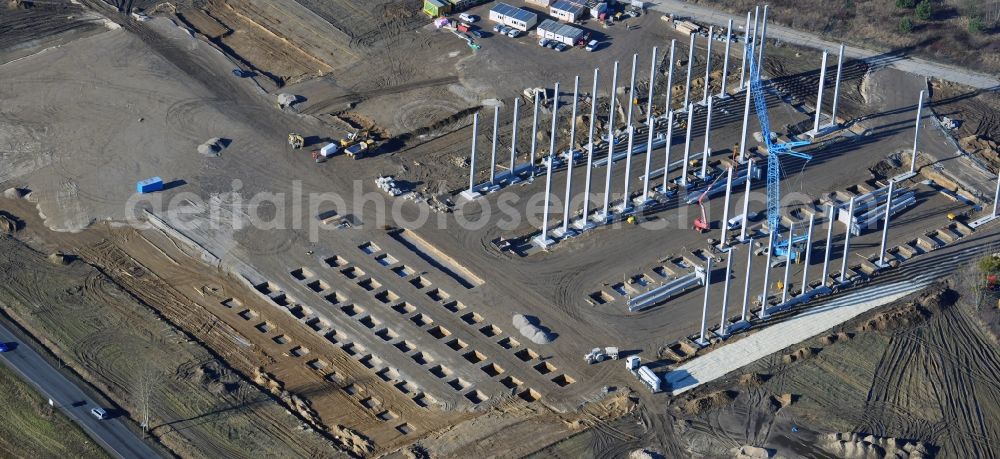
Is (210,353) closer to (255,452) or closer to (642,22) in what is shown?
(255,452)

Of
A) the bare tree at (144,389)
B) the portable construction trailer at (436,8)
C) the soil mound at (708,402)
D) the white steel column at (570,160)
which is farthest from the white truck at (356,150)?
the soil mound at (708,402)

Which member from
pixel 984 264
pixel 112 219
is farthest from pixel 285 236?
pixel 984 264

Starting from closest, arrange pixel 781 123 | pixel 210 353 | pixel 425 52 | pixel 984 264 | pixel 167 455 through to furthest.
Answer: pixel 167 455 → pixel 210 353 → pixel 984 264 → pixel 781 123 → pixel 425 52

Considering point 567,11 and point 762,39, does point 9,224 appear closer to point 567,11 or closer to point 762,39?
point 567,11

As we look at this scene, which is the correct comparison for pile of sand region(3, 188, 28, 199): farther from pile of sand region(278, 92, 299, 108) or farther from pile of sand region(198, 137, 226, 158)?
pile of sand region(278, 92, 299, 108)

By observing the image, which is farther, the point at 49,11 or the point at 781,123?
the point at 49,11

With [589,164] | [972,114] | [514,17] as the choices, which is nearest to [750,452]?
[589,164]

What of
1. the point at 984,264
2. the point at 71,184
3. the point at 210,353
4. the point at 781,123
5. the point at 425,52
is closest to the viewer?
the point at 210,353
